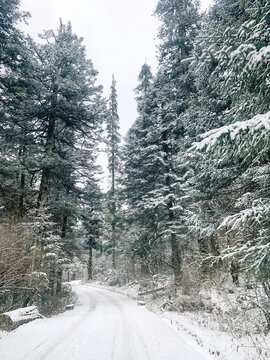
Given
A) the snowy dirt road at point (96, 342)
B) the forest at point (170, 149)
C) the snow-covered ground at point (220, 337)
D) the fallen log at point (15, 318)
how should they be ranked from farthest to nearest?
the fallen log at point (15, 318) < the snowy dirt road at point (96, 342) < the forest at point (170, 149) < the snow-covered ground at point (220, 337)

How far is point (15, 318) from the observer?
734cm

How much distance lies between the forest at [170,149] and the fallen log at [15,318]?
973mm

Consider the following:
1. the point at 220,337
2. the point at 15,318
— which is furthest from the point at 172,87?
the point at 15,318

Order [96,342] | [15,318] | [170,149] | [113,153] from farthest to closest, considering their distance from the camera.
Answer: [113,153], [170,149], [15,318], [96,342]

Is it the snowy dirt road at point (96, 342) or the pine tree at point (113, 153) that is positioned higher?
the pine tree at point (113, 153)

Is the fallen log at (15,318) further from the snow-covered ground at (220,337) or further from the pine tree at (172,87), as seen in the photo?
the pine tree at (172,87)

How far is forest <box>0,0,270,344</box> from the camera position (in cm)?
464

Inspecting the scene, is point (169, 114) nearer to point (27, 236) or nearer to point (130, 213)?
point (130, 213)

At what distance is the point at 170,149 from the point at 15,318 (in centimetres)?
1238

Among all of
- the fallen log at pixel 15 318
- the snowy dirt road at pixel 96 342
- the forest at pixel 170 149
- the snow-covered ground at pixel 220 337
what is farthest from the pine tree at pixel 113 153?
the snowy dirt road at pixel 96 342

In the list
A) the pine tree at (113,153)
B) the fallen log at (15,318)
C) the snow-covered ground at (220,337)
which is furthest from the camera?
the pine tree at (113,153)

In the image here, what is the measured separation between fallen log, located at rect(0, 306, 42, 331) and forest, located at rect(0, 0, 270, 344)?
3.19 feet

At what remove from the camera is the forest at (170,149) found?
4637 mm

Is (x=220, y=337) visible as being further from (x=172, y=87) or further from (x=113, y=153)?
(x=113, y=153)
